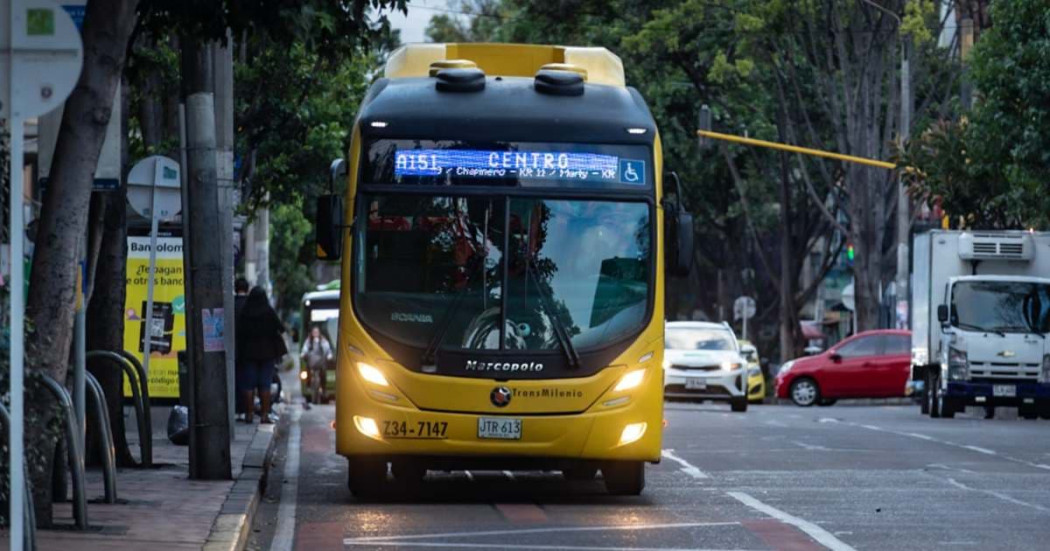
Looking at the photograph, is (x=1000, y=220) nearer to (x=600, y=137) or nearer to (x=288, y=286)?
(x=600, y=137)

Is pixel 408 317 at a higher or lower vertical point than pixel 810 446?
higher

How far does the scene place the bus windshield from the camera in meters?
15.6

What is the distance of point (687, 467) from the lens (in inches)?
771

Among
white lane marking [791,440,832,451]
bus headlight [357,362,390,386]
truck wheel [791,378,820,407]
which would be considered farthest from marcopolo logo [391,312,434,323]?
truck wheel [791,378,820,407]

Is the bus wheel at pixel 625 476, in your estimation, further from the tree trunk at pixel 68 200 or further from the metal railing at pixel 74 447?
the tree trunk at pixel 68 200

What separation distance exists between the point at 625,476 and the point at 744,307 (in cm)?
4036

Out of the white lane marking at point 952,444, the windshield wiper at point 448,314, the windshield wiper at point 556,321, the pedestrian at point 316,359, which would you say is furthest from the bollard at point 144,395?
the pedestrian at point 316,359

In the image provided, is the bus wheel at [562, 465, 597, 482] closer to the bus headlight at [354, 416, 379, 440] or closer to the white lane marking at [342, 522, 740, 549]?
the bus headlight at [354, 416, 379, 440]

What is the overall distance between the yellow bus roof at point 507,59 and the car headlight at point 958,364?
55.2ft

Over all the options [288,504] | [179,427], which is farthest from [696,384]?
[288,504]

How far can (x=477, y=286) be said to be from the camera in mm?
15688

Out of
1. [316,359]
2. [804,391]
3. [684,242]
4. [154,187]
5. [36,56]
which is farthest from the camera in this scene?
[804,391]

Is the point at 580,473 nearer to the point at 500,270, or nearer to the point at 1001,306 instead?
the point at 500,270

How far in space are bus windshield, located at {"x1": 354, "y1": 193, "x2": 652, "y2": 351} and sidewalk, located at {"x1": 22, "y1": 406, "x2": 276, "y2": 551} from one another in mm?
1769
